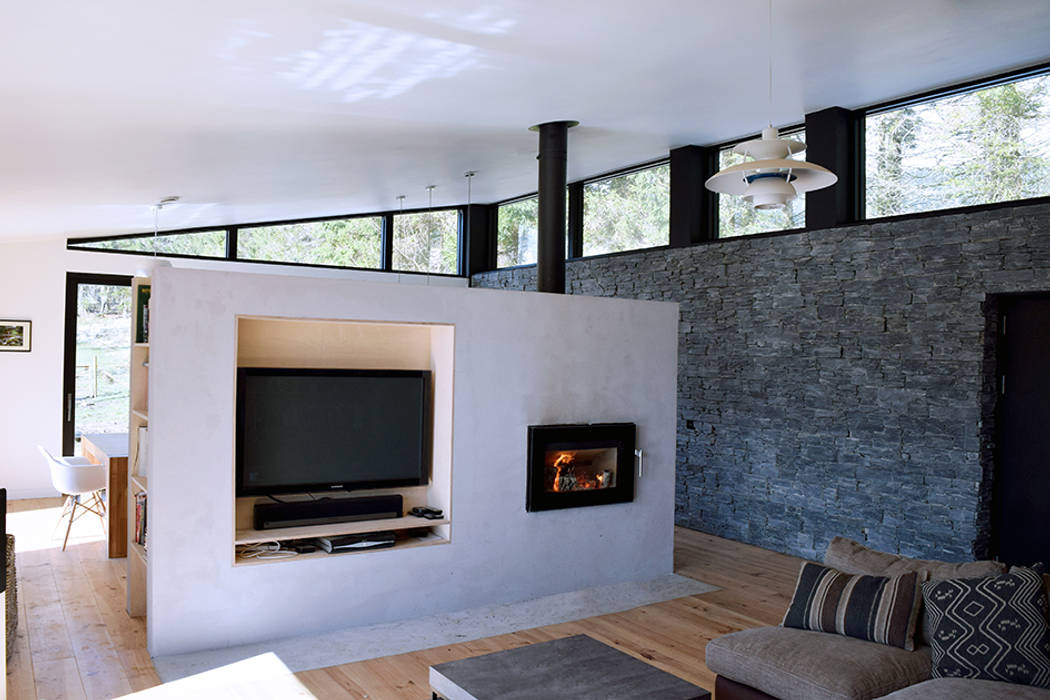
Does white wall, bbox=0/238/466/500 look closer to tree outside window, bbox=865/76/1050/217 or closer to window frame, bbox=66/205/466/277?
window frame, bbox=66/205/466/277

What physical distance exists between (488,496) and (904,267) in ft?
9.99

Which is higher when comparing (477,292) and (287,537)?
(477,292)

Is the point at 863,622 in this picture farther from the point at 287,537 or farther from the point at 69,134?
the point at 69,134

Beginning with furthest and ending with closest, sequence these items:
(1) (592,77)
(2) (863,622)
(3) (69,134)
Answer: (1) (592,77) < (3) (69,134) < (2) (863,622)

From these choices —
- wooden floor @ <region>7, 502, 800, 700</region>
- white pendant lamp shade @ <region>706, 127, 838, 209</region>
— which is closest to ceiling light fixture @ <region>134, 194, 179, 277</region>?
wooden floor @ <region>7, 502, 800, 700</region>

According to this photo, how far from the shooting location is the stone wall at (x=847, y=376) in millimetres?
4812

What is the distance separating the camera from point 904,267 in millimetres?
5172

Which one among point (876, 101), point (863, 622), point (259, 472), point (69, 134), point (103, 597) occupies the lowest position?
point (103, 597)

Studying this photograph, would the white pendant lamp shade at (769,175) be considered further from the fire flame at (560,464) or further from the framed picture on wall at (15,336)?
the framed picture on wall at (15,336)

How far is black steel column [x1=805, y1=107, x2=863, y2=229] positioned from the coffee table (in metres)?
3.84

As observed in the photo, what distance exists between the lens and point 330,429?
4324 mm

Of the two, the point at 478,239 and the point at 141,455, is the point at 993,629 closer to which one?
the point at 141,455

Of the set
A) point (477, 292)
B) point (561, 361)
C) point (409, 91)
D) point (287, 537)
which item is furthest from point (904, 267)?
point (287, 537)

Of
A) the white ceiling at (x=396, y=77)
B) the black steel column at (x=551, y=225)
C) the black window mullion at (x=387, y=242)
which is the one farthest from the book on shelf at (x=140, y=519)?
the black window mullion at (x=387, y=242)
